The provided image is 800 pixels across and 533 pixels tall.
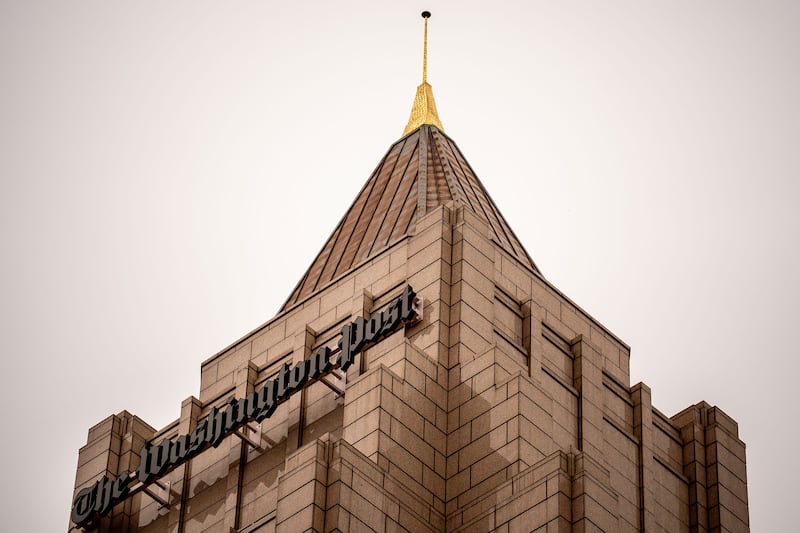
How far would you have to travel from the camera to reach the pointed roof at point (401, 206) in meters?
98.7

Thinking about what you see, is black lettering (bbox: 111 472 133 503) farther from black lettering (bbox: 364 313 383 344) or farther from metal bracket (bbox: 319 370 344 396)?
black lettering (bbox: 364 313 383 344)

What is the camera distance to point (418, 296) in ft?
297

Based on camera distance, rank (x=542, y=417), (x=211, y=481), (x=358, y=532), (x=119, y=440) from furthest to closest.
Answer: (x=119, y=440), (x=211, y=481), (x=542, y=417), (x=358, y=532)

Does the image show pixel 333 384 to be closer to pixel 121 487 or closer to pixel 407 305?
pixel 407 305

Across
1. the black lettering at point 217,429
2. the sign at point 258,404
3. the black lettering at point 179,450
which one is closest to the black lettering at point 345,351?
the sign at point 258,404

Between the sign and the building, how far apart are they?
79mm

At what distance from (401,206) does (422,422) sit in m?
16.0

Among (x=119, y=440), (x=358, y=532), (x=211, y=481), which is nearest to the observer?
(x=358, y=532)

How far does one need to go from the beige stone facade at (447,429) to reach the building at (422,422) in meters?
0.08

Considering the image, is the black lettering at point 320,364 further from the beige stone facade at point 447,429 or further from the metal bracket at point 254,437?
the metal bracket at point 254,437

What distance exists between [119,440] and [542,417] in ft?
65.0

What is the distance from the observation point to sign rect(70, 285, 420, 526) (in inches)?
3519

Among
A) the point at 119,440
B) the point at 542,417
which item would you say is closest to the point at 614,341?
the point at 542,417

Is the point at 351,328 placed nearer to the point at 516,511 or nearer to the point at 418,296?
the point at 418,296
